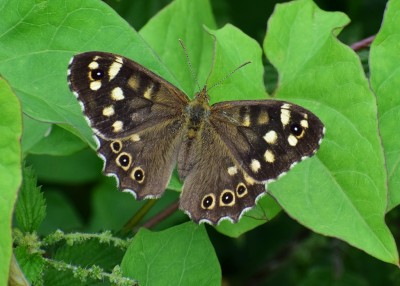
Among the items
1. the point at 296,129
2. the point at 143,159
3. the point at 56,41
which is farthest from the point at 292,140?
the point at 56,41

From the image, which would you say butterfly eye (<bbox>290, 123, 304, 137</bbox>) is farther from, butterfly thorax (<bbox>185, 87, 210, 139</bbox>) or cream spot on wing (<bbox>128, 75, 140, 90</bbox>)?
cream spot on wing (<bbox>128, 75, 140, 90</bbox>)

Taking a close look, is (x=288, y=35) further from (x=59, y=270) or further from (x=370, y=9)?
(x=370, y=9)

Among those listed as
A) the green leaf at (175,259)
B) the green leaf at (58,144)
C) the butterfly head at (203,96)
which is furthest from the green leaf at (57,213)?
the green leaf at (175,259)

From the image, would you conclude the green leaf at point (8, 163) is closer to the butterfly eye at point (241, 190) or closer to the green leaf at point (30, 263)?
the green leaf at point (30, 263)

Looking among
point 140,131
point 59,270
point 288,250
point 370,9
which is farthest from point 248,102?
point 370,9

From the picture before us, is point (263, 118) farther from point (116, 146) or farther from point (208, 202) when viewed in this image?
point (116, 146)

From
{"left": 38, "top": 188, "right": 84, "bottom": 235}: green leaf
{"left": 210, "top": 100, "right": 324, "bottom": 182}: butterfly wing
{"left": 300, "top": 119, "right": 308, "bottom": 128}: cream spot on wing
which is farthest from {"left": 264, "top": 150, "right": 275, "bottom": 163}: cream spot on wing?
{"left": 38, "top": 188, "right": 84, "bottom": 235}: green leaf
